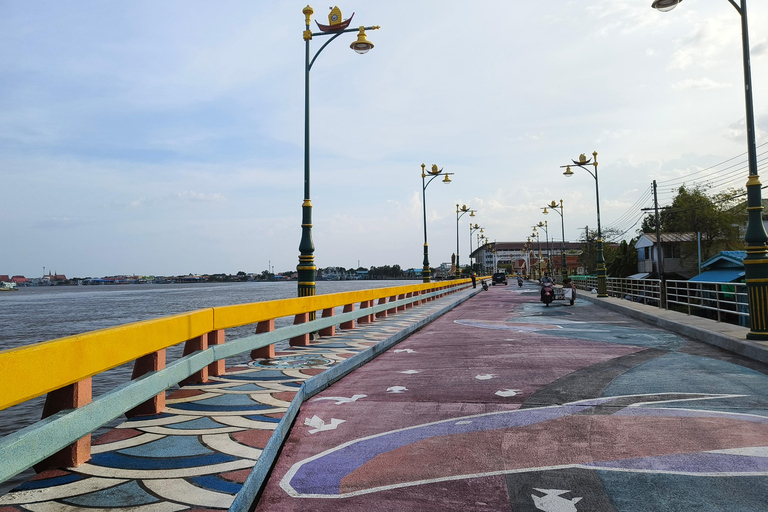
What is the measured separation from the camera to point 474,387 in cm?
765

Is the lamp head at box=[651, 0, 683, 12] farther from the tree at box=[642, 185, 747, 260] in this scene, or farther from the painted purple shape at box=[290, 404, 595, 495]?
the tree at box=[642, 185, 747, 260]

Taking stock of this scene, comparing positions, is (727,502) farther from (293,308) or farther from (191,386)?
(293,308)

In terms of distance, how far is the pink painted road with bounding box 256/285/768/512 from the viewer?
12.9ft

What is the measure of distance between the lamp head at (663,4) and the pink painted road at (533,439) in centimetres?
801

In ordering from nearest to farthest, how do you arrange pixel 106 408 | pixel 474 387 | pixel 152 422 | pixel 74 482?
pixel 74 482 → pixel 106 408 → pixel 152 422 → pixel 474 387

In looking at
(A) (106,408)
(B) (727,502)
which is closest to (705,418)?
(B) (727,502)

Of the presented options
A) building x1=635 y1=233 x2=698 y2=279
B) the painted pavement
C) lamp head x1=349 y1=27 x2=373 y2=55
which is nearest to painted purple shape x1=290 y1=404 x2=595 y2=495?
the painted pavement

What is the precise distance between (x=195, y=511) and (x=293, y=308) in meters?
7.53

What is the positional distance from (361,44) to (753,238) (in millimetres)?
11038

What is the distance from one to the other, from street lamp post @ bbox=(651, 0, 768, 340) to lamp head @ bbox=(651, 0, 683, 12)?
137cm

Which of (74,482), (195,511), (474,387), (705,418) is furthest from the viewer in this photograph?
(474,387)

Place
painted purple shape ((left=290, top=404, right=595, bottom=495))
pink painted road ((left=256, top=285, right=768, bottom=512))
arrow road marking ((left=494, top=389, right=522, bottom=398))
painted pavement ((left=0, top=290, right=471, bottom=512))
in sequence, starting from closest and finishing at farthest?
painted pavement ((left=0, top=290, right=471, bottom=512))
pink painted road ((left=256, top=285, right=768, bottom=512))
painted purple shape ((left=290, top=404, right=595, bottom=495))
arrow road marking ((left=494, top=389, right=522, bottom=398))

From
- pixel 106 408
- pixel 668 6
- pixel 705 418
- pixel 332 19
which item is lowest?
pixel 705 418

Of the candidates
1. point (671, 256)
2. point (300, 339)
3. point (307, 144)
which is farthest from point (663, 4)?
point (671, 256)
